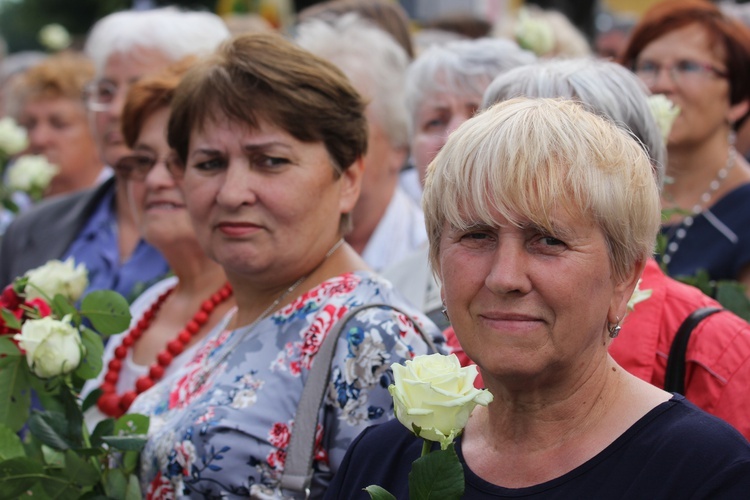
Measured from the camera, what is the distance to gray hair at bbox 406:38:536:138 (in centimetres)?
404

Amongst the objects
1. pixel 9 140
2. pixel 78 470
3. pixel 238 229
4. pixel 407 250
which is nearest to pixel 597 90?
pixel 238 229

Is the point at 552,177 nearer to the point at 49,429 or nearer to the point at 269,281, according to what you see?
the point at 269,281

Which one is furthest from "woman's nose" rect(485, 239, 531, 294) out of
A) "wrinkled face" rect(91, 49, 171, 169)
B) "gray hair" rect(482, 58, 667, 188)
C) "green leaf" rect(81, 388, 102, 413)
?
"wrinkled face" rect(91, 49, 171, 169)

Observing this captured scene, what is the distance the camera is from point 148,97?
4004 mm

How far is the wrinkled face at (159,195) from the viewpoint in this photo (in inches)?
158

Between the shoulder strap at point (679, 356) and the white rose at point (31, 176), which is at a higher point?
the shoulder strap at point (679, 356)

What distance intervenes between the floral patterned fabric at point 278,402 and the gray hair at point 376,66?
6.07ft

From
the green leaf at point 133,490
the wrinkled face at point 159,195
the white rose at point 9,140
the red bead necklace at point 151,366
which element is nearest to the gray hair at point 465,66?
the wrinkled face at point 159,195

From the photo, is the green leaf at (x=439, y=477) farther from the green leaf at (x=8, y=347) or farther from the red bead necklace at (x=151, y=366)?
the red bead necklace at (x=151, y=366)

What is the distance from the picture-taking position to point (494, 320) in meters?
2.03

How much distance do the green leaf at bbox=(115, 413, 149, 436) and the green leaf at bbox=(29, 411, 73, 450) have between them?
127 millimetres

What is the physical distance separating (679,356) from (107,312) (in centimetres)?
145

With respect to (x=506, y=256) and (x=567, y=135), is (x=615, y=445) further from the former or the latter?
(x=567, y=135)

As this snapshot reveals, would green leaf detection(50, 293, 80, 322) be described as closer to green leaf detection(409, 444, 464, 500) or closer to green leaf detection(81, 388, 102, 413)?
green leaf detection(81, 388, 102, 413)
